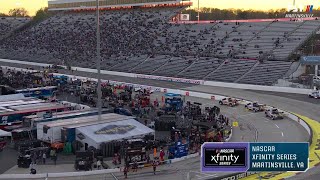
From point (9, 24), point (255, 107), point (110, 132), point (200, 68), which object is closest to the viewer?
point (110, 132)

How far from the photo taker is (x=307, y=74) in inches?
2101

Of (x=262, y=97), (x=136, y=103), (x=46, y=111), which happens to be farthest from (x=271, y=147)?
(x=262, y=97)

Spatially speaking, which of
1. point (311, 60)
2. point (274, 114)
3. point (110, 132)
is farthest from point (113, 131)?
point (311, 60)

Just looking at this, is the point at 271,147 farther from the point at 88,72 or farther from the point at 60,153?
the point at 88,72

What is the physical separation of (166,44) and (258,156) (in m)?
64.1

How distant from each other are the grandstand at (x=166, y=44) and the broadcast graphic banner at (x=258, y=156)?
1634 inches

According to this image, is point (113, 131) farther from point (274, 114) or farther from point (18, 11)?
point (18, 11)

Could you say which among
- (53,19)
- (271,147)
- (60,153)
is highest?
(53,19)

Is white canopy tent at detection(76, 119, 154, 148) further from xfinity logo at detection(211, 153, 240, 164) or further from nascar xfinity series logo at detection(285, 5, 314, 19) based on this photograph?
nascar xfinity series logo at detection(285, 5, 314, 19)

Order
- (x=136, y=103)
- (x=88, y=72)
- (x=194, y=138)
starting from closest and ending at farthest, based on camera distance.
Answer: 1. (x=194, y=138)
2. (x=136, y=103)
3. (x=88, y=72)

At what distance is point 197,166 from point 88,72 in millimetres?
47835

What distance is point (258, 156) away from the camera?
476 inches

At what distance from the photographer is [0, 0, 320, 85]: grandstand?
6038cm

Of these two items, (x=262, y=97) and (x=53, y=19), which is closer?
(x=262, y=97)
